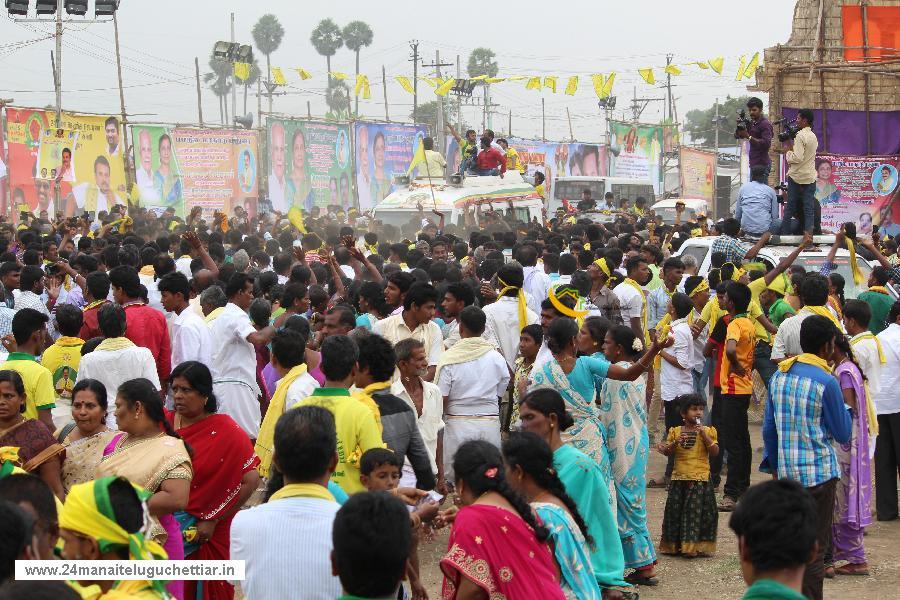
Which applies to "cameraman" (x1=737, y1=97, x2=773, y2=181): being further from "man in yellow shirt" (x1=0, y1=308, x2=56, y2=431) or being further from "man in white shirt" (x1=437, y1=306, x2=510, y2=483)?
"man in yellow shirt" (x1=0, y1=308, x2=56, y2=431)

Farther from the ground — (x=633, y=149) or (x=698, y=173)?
(x=633, y=149)

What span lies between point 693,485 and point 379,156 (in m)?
34.1

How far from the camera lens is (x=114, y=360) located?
7.16m

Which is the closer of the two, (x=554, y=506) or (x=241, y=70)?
(x=554, y=506)

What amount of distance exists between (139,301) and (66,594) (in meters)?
6.06

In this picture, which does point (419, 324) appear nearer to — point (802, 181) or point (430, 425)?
point (430, 425)

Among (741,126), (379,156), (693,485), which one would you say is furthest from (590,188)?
(693,485)

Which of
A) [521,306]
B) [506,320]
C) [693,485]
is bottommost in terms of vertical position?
[693,485]

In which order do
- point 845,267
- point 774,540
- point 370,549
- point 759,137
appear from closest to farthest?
point 370,549
point 774,540
point 845,267
point 759,137

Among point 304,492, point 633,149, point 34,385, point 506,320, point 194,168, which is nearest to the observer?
point 304,492

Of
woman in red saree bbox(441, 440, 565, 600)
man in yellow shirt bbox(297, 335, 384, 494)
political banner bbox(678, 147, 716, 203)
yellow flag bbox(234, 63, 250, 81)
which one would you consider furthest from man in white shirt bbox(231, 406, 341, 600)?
political banner bbox(678, 147, 716, 203)

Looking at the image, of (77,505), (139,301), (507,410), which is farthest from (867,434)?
(77,505)

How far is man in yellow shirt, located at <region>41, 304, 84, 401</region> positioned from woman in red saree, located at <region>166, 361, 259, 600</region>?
2.20m

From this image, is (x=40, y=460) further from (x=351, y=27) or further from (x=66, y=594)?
(x=351, y=27)
